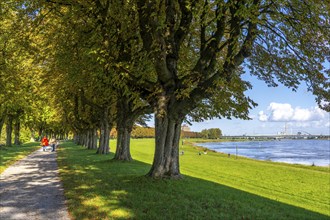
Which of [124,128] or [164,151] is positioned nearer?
[164,151]

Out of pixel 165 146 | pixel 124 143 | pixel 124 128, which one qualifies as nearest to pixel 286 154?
pixel 124 143

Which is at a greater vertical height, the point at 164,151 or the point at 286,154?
the point at 164,151

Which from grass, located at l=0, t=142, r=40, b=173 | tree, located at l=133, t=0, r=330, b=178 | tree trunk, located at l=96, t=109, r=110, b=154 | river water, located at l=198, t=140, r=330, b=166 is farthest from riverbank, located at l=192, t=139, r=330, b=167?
tree, located at l=133, t=0, r=330, b=178

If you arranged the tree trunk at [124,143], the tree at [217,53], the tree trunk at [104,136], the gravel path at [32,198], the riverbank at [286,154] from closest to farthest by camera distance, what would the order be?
the gravel path at [32,198] → the tree at [217,53] → the tree trunk at [124,143] → the tree trunk at [104,136] → the riverbank at [286,154]

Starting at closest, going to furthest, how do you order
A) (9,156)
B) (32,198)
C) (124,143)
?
(32,198)
(124,143)
(9,156)

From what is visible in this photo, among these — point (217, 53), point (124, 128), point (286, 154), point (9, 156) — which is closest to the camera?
point (217, 53)

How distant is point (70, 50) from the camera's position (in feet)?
49.0

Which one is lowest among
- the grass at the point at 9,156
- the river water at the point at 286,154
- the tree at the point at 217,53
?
the river water at the point at 286,154

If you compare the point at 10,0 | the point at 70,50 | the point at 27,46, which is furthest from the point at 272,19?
the point at 27,46

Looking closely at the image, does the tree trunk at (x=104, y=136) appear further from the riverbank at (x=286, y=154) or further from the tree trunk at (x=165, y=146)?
the riverbank at (x=286, y=154)

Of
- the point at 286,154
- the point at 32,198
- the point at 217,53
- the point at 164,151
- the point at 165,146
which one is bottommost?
the point at 286,154

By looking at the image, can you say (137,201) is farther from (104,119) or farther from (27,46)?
(104,119)

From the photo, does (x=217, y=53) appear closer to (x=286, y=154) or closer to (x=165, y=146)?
(x=165, y=146)

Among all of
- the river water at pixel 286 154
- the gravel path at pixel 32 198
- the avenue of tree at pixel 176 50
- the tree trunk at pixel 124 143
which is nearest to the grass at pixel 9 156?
the gravel path at pixel 32 198
